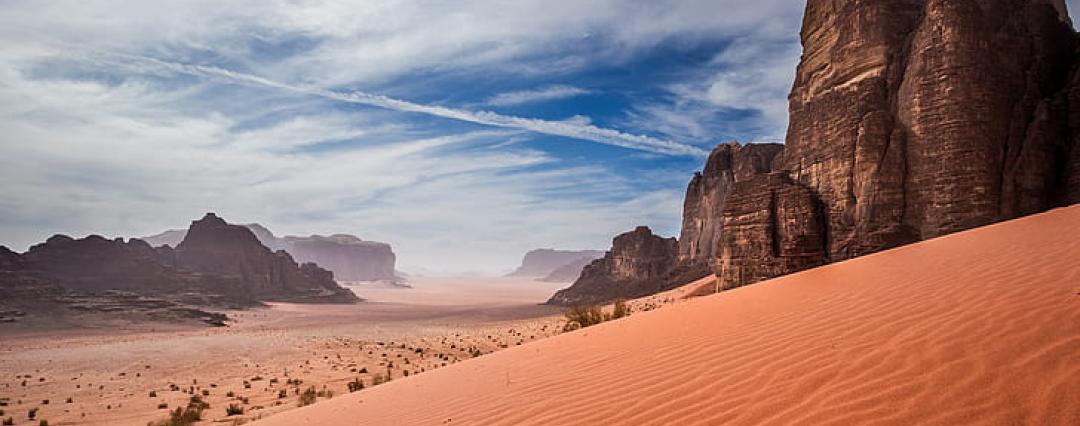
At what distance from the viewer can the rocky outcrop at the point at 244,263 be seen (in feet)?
213

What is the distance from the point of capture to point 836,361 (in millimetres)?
3713

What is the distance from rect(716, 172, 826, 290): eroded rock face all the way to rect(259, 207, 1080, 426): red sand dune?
1071cm

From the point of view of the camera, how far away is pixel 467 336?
2666cm

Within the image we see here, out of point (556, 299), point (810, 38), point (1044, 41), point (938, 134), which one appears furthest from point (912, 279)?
point (556, 299)

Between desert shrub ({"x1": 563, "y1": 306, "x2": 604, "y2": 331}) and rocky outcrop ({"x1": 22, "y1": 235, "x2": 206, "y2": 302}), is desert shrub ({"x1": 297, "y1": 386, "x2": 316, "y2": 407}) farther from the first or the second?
rocky outcrop ({"x1": 22, "y1": 235, "x2": 206, "y2": 302})

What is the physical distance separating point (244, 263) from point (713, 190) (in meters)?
59.4

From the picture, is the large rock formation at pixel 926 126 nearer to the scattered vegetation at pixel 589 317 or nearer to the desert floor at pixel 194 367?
the scattered vegetation at pixel 589 317

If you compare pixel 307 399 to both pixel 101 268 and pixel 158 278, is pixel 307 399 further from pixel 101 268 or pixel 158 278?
pixel 101 268

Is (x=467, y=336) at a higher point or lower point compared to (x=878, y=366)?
lower

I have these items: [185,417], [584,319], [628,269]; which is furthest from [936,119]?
[628,269]

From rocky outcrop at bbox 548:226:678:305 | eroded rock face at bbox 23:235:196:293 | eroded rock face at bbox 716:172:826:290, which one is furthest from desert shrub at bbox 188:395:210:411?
eroded rock face at bbox 23:235:196:293

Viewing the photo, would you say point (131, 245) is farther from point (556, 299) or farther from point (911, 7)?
point (911, 7)

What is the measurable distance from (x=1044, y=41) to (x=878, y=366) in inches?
765

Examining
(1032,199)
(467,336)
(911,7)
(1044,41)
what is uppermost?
(911,7)
